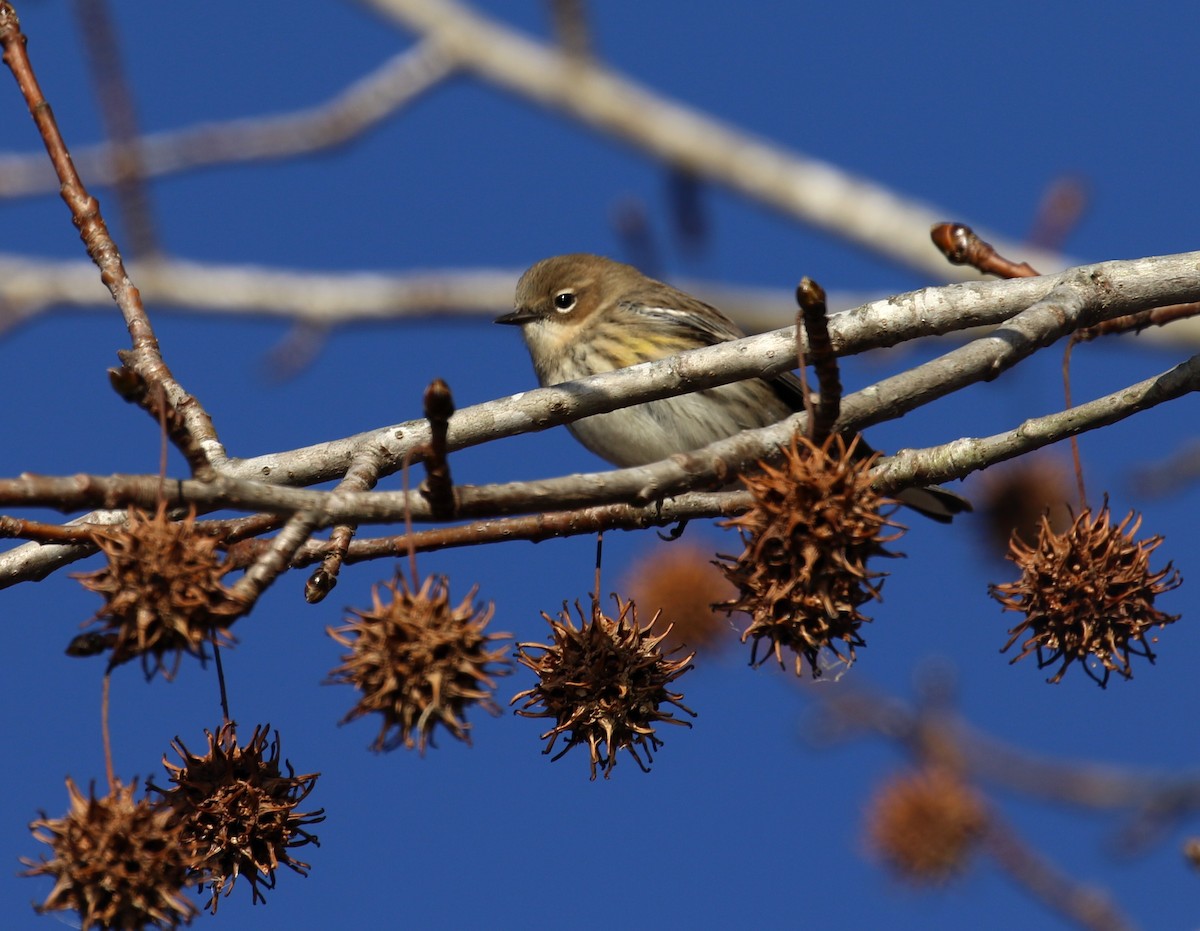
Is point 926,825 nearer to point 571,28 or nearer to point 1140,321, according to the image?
point 1140,321

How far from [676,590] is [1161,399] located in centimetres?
508

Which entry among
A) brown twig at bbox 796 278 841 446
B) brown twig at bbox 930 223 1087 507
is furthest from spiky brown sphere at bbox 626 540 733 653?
brown twig at bbox 796 278 841 446

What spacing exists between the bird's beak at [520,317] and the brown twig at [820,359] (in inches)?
212

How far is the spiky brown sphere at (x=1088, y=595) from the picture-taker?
4.20 metres

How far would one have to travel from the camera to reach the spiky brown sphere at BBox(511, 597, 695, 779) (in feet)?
14.0

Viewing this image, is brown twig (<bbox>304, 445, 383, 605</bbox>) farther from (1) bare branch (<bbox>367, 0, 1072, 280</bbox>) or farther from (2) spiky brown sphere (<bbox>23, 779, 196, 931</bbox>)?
(1) bare branch (<bbox>367, 0, 1072, 280</bbox>)

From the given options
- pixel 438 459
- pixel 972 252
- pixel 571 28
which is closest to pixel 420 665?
pixel 438 459

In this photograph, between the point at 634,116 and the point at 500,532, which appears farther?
the point at 634,116

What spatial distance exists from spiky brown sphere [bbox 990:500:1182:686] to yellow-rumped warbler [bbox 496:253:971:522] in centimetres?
305

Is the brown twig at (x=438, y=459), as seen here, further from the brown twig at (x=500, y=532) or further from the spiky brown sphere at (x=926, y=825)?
the spiky brown sphere at (x=926, y=825)

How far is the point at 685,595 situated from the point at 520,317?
2072 millimetres

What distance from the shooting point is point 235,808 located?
12.9 feet

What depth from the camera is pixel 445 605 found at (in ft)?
11.5

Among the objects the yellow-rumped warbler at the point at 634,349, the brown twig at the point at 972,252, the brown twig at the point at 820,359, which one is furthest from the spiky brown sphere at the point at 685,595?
the brown twig at the point at 820,359
